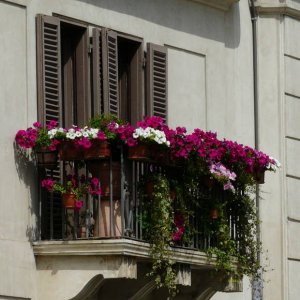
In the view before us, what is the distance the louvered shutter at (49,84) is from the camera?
2328cm

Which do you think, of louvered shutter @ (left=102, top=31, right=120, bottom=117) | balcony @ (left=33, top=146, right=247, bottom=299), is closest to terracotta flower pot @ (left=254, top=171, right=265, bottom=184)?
balcony @ (left=33, top=146, right=247, bottom=299)

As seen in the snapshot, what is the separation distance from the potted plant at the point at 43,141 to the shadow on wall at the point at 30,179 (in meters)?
0.15

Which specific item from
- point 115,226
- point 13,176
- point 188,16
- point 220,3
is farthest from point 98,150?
point 220,3

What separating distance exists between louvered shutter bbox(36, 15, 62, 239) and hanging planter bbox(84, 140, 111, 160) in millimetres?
750

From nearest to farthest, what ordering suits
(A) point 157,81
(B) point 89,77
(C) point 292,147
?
(B) point 89,77
(A) point 157,81
(C) point 292,147

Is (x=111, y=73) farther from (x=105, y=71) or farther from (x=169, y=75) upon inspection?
(x=169, y=75)

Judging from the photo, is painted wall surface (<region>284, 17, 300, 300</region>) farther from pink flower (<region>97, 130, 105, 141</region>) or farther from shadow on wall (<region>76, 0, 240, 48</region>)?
pink flower (<region>97, 130, 105, 141</region>)

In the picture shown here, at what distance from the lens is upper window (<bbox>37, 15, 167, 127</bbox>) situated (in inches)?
930

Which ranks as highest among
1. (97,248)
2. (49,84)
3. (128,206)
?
(49,84)

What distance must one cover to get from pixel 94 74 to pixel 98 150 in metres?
1.86

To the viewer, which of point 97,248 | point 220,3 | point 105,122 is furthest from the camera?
point 220,3

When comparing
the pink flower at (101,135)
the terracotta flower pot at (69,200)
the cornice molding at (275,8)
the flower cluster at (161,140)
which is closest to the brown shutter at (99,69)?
the flower cluster at (161,140)

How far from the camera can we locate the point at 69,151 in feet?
74.8

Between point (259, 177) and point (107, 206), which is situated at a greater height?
point (259, 177)
